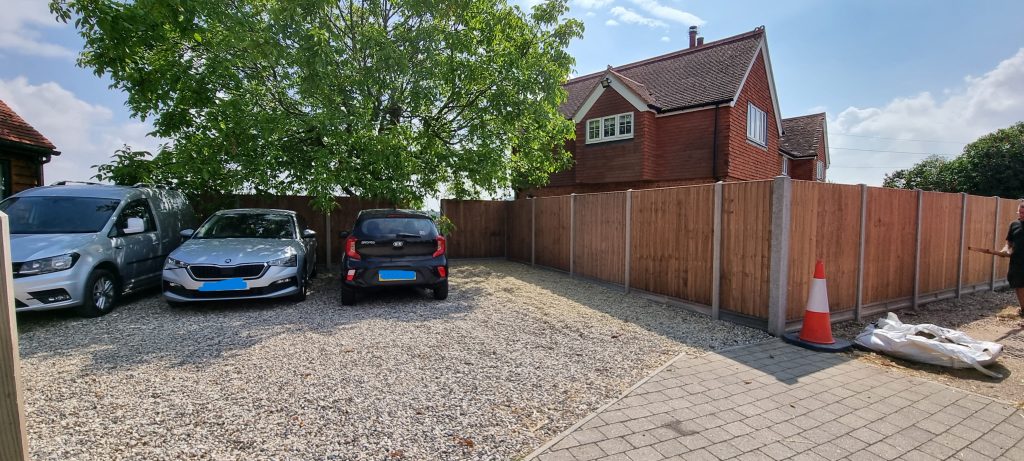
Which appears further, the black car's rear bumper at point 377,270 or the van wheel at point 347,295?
the van wheel at point 347,295

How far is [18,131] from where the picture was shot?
10391 millimetres

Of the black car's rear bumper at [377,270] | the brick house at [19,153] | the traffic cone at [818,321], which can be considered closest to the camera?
the traffic cone at [818,321]

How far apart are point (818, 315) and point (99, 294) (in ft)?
31.2

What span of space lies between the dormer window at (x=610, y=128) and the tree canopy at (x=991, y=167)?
2056 centimetres

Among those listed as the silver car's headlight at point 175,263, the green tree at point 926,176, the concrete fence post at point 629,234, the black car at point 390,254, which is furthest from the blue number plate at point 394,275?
the green tree at point 926,176

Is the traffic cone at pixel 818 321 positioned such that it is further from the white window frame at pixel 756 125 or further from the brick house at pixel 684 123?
the white window frame at pixel 756 125

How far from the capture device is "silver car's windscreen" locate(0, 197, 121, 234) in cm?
611

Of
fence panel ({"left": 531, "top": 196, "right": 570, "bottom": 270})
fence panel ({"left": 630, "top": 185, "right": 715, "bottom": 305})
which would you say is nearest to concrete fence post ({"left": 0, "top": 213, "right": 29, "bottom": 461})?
fence panel ({"left": 630, "top": 185, "right": 715, "bottom": 305})

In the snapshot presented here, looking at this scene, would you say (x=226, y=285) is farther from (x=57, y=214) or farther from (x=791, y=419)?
(x=791, y=419)

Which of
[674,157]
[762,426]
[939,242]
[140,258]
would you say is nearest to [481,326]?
[762,426]

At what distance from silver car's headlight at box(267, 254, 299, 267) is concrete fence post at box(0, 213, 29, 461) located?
512cm

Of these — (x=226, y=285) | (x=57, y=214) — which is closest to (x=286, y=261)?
(x=226, y=285)

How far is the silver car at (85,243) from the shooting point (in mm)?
5449

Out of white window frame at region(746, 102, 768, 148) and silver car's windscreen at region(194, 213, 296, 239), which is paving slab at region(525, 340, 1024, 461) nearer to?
silver car's windscreen at region(194, 213, 296, 239)
